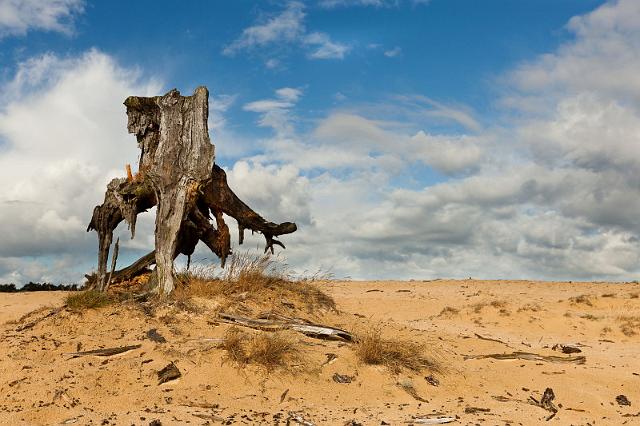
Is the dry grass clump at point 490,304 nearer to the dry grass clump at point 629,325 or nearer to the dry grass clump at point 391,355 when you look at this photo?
the dry grass clump at point 629,325

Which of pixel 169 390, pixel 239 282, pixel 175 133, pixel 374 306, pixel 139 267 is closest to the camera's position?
pixel 169 390

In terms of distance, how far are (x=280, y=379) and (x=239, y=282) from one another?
3.22 m

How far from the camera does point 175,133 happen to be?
1118 cm

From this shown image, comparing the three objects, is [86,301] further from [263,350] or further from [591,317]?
[591,317]

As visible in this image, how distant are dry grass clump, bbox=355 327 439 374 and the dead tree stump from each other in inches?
147

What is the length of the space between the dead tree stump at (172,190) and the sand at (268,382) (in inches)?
73.5

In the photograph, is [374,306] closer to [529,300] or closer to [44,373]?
[529,300]

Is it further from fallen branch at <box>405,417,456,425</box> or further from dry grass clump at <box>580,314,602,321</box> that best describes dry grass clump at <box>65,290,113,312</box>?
dry grass clump at <box>580,314,602,321</box>

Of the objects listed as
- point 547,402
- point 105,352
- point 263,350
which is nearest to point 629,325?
point 547,402

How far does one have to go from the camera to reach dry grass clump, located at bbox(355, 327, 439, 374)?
7.95 meters

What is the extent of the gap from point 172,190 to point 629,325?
411 inches

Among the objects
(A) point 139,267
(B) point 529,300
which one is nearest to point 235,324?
(A) point 139,267

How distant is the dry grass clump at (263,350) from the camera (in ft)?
24.8

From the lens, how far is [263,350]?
759 cm
